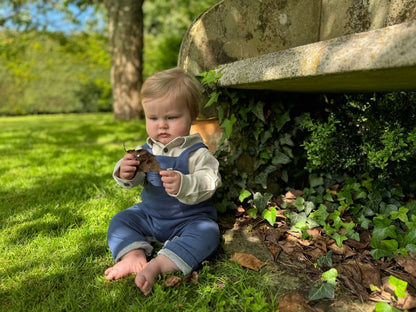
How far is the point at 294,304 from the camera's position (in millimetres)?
1483

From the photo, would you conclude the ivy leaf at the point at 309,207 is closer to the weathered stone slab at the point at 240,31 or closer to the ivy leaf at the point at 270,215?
the ivy leaf at the point at 270,215

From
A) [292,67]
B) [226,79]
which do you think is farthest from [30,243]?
[292,67]

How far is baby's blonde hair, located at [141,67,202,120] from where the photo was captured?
6.62 feet

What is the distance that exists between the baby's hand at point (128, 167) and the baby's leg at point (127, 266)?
449 mm

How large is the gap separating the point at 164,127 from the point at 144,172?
32cm

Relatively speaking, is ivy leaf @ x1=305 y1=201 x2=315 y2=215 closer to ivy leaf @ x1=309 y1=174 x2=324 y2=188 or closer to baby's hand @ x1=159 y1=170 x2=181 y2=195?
ivy leaf @ x1=309 y1=174 x2=324 y2=188

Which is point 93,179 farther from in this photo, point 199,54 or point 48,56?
point 48,56

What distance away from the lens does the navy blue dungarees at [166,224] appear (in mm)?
1859

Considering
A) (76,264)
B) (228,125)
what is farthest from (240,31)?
(76,264)

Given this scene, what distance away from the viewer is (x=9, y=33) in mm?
10516

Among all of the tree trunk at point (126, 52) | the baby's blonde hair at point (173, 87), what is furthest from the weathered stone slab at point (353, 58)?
the tree trunk at point (126, 52)

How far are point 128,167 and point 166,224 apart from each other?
1.39 feet

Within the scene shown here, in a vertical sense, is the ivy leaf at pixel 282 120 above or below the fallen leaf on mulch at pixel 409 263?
above

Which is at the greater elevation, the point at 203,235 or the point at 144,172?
the point at 144,172
